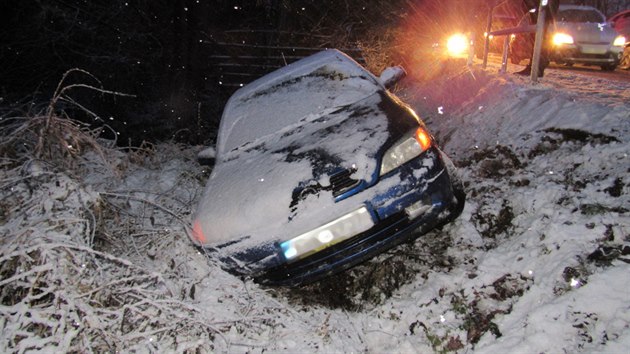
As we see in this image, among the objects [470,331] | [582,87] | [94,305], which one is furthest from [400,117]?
[582,87]

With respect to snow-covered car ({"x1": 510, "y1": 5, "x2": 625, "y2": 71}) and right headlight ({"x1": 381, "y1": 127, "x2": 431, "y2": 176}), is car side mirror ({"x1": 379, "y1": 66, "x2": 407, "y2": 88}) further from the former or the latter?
snow-covered car ({"x1": 510, "y1": 5, "x2": 625, "y2": 71})

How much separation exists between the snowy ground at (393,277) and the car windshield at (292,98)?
1.08 meters

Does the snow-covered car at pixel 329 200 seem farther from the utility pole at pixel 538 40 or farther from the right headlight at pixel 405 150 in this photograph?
the utility pole at pixel 538 40

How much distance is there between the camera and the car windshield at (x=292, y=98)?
359 cm

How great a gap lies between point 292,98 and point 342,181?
153 centimetres

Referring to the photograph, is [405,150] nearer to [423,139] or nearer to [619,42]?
[423,139]

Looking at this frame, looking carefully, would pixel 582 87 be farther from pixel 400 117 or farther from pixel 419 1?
pixel 419 1

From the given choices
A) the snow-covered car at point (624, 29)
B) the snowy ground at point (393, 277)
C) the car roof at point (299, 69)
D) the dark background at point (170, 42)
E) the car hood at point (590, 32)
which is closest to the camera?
the snowy ground at point (393, 277)

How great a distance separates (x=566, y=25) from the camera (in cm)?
905

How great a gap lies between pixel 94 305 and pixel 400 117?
2.60 metres

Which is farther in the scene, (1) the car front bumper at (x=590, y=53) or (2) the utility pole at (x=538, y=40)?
(1) the car front bumper at (x=590, y=53)

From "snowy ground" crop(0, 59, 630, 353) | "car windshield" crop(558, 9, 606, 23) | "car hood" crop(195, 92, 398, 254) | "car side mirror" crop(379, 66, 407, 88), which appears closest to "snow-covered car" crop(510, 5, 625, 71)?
"car windshield" crop(558, 9, 606, 23)

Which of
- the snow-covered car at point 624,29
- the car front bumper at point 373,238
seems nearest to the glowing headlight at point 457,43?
the snow-covered car at point 624,29

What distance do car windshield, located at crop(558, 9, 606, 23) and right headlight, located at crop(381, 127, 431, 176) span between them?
9534mm
